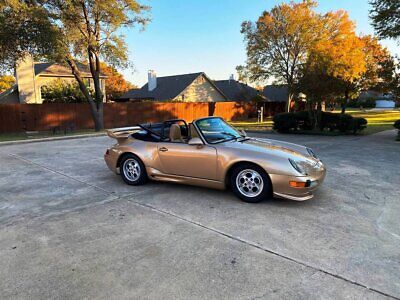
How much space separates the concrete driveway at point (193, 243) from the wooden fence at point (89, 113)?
1396 centimetres

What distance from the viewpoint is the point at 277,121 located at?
1659 cm

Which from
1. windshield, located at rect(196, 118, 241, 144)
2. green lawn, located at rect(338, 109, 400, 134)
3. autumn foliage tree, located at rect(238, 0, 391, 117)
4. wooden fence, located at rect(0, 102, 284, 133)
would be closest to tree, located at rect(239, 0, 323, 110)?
autumn foliage tree, located at rect(238, 0, 391, 117)

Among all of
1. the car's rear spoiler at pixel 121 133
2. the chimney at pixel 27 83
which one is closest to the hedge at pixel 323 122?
the car's rear spoiler at pixel 121 133

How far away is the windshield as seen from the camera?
16.9 feet

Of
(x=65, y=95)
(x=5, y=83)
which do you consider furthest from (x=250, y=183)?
(x=5, y=83)

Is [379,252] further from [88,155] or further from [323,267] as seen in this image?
[88,155]

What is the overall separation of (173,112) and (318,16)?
48.8 ft

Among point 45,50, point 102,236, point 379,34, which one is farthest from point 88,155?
point 379,34

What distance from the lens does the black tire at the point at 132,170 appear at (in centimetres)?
567

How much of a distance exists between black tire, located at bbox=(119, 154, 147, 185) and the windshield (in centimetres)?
139

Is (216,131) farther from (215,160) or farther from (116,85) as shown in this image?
(116,85)

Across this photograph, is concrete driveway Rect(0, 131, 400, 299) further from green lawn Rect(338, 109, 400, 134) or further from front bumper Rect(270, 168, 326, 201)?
green lawn Rect(338, 109, 400, 134)

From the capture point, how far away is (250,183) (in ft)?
15.2

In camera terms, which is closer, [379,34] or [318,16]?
[379,34]
